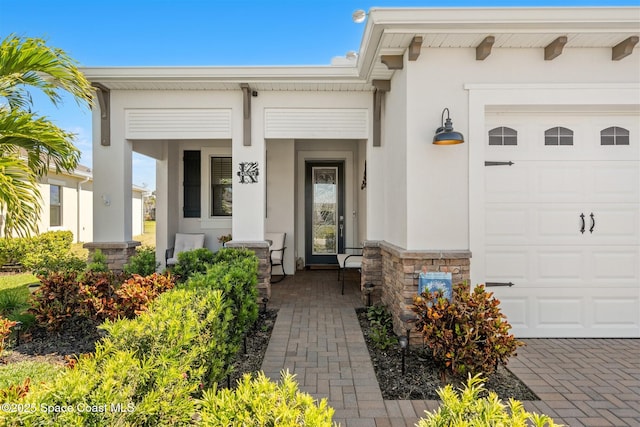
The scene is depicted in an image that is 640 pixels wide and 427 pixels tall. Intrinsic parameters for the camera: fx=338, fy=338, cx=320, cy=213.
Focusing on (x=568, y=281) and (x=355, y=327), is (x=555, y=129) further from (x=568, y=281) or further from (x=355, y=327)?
(x=355, y=327)

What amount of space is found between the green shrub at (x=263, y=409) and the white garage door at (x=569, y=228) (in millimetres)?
3317

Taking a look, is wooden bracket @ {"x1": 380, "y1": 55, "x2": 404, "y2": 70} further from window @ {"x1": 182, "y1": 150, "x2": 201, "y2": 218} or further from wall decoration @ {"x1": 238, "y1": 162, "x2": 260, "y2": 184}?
window @ {"x1": 182, "y1": 150, "x2": 201, "y2": 218}

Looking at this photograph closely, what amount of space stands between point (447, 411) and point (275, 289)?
204 inches

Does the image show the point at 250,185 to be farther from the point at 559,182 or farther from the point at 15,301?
the point at 559,182

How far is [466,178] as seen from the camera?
3723 mm

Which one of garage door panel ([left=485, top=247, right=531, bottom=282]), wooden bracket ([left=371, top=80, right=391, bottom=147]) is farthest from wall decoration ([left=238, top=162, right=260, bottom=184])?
garage door panel ([left=485, top=247, right=531, bottom=282])

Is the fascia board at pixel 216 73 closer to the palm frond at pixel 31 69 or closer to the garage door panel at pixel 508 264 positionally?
the palm frond at pixel 31 69

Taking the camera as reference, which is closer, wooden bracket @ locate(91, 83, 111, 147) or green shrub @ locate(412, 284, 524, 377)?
green shrub @ locate(412, 284, 524, 377)

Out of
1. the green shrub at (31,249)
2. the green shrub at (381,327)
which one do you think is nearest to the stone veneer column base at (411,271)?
the green shrub at (381,327)

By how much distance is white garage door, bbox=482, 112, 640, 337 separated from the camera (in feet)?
13.0

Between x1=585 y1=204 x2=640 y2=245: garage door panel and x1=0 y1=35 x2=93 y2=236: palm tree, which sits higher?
x1=0 y1=35 x2=93 y2=236: palm tree

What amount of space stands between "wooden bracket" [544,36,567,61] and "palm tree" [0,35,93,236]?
5.09 meters

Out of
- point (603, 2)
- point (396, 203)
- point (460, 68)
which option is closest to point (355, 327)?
point (396, 203)

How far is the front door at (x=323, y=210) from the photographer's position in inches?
333
